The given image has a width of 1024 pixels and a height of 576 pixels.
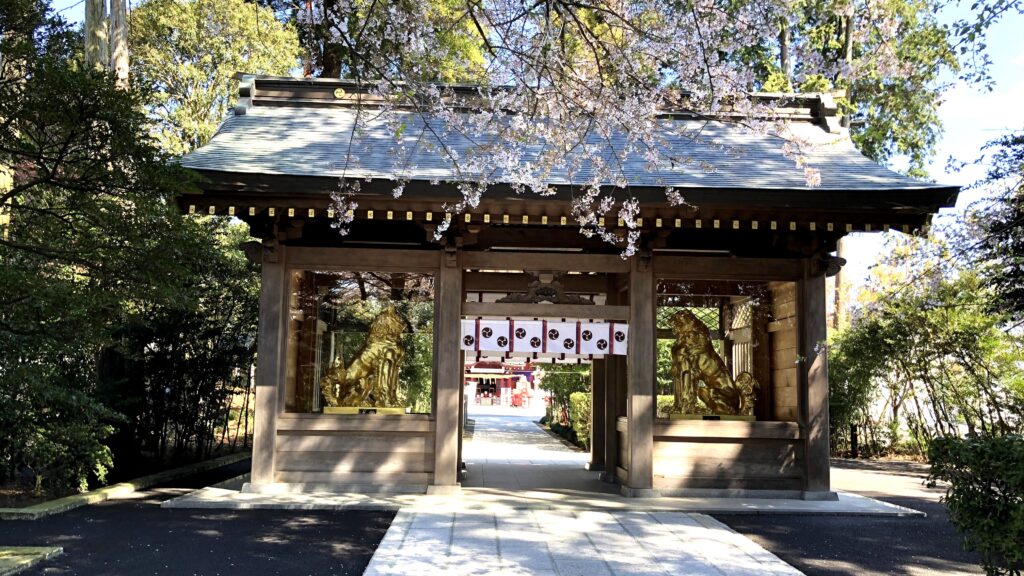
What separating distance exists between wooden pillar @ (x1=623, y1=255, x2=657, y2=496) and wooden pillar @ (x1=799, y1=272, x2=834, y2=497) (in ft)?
5.26

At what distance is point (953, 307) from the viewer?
8.24 meters

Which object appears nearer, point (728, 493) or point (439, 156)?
point (728, 493)

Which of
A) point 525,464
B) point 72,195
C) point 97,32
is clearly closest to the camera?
point 72,195

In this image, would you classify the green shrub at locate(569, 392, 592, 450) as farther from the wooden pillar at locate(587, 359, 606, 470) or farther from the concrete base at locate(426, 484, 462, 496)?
the concrete base at locate(426, 484, 462, 496)

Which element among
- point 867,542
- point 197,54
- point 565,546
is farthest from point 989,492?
point 197,54

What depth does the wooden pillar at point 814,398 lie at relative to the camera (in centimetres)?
792

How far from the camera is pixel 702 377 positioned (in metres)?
8.42

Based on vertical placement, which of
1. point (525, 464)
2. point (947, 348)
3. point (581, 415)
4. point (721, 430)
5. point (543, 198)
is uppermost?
point (543, 198)

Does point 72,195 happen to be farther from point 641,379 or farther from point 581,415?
point 581,415

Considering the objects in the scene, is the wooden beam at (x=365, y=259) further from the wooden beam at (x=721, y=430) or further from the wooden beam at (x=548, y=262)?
the wooden beam at (x=721, y=430)

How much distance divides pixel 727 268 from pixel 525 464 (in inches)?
193

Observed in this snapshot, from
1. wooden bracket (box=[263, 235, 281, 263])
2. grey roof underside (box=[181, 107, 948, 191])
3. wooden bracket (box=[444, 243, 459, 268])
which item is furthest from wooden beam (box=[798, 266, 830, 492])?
wooden bracket (box=[263, 235, 281, 263])

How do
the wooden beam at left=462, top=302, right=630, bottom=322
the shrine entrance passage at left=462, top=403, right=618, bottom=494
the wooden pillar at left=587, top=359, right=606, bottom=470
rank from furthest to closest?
the wooden pillar at left=587, top=359, right=606, bottom=470, the shrine entrance passage at left=462, top=403, right=618, bottom=494, the wooden beam at left=462, top=302, right=630, bottom=322

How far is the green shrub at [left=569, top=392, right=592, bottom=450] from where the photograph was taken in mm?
15156
